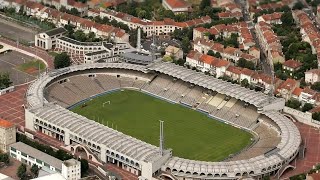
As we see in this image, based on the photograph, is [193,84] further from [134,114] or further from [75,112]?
[75,112]

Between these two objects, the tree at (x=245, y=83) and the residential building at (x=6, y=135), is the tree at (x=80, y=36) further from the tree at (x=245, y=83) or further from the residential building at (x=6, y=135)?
the residential building at (x=6, y=135)

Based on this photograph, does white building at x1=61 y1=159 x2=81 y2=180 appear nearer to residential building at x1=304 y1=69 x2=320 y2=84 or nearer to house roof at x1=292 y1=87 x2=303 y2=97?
house roof at x1=292 y1=87 x2=303 y2=97

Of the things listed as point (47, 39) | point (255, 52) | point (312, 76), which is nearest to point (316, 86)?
point (312, 76)

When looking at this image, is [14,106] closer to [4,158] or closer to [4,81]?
[4,81]

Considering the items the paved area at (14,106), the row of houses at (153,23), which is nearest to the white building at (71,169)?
the paved area at (14,106)

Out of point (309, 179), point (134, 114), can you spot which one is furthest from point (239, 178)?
point (134, 114)

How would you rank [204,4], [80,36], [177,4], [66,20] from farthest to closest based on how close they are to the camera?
1. [204,4]
2. [177,4]
3. [66,20]
4. [80,36]

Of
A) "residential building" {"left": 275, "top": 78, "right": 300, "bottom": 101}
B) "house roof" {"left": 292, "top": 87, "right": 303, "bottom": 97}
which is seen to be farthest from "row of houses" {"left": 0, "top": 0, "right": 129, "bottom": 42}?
"house roof" {"left": 292, "top": 87, "right": 303, "bottom": 97}
